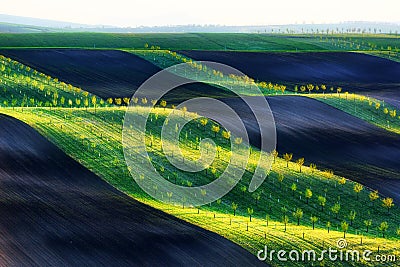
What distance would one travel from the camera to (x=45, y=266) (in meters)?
42.7

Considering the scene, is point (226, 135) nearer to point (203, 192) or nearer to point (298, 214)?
point (203, 192)

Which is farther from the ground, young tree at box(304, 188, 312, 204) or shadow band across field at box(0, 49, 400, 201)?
shadow band across field at box(0, 49, 400, 201)

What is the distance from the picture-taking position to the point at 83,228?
162ft

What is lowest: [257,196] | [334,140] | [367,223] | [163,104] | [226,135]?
[367,223]

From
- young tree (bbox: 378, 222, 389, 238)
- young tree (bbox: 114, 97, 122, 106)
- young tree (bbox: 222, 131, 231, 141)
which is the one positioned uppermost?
young tree (bbox: 114, 97, 122, 106)

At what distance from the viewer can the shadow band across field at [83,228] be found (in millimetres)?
44969

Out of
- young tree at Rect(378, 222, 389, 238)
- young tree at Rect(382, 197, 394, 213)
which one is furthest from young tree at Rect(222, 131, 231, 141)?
young tree at Rect(378, 222, 389, 238)

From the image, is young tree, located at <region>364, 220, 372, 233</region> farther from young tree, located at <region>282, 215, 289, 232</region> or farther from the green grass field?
young tree, located at <region>282, 215, 289, 232</region>

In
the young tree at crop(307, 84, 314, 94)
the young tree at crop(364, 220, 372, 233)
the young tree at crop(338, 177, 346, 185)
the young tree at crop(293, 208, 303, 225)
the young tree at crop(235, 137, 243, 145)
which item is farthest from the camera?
the young tree at crop(307, 84, 314, 94)

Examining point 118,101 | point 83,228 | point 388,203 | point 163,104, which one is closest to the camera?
point 83,228

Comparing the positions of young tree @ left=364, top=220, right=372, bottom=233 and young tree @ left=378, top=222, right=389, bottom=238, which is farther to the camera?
young tree @ left=364, top=220, right=372, bottom=233

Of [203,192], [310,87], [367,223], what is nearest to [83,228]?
[203,192]

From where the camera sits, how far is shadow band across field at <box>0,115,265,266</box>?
45.0 metres

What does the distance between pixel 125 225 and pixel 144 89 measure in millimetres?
59127
